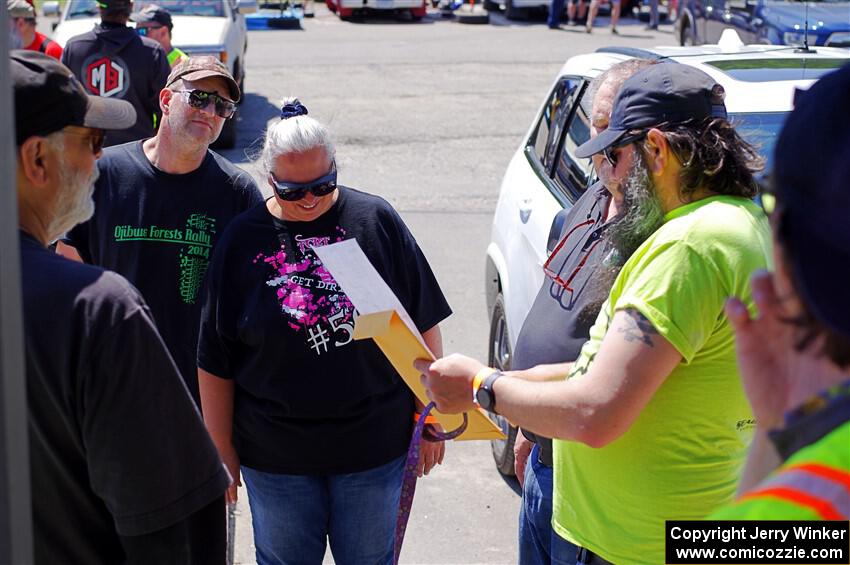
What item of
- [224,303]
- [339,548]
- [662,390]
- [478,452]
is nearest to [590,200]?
[662,390]

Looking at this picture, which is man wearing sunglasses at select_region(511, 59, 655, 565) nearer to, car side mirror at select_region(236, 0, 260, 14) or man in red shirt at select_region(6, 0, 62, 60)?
man in red shirt at select_region(6, 0, 62, 60)

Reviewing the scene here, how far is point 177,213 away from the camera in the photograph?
3.57 m

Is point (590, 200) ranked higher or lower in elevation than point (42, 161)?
lower

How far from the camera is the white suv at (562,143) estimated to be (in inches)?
153

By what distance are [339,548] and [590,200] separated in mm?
1309

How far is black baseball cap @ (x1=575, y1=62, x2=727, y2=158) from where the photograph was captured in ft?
8.00

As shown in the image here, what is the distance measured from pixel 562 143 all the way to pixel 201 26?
7.81m

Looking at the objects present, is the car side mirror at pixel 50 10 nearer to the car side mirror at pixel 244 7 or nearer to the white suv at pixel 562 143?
the car side mirror at pixel 244 7

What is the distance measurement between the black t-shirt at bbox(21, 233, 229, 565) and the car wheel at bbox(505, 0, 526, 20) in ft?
70.9

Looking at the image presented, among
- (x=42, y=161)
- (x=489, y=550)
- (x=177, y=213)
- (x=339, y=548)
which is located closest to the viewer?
(x=42, y=161)

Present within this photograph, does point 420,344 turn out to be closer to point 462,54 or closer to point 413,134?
point 413,134

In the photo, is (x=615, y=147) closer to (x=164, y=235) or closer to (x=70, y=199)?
(x=70, y=199)

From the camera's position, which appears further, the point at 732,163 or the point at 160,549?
the point at 732,163

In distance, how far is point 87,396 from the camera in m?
1.93
